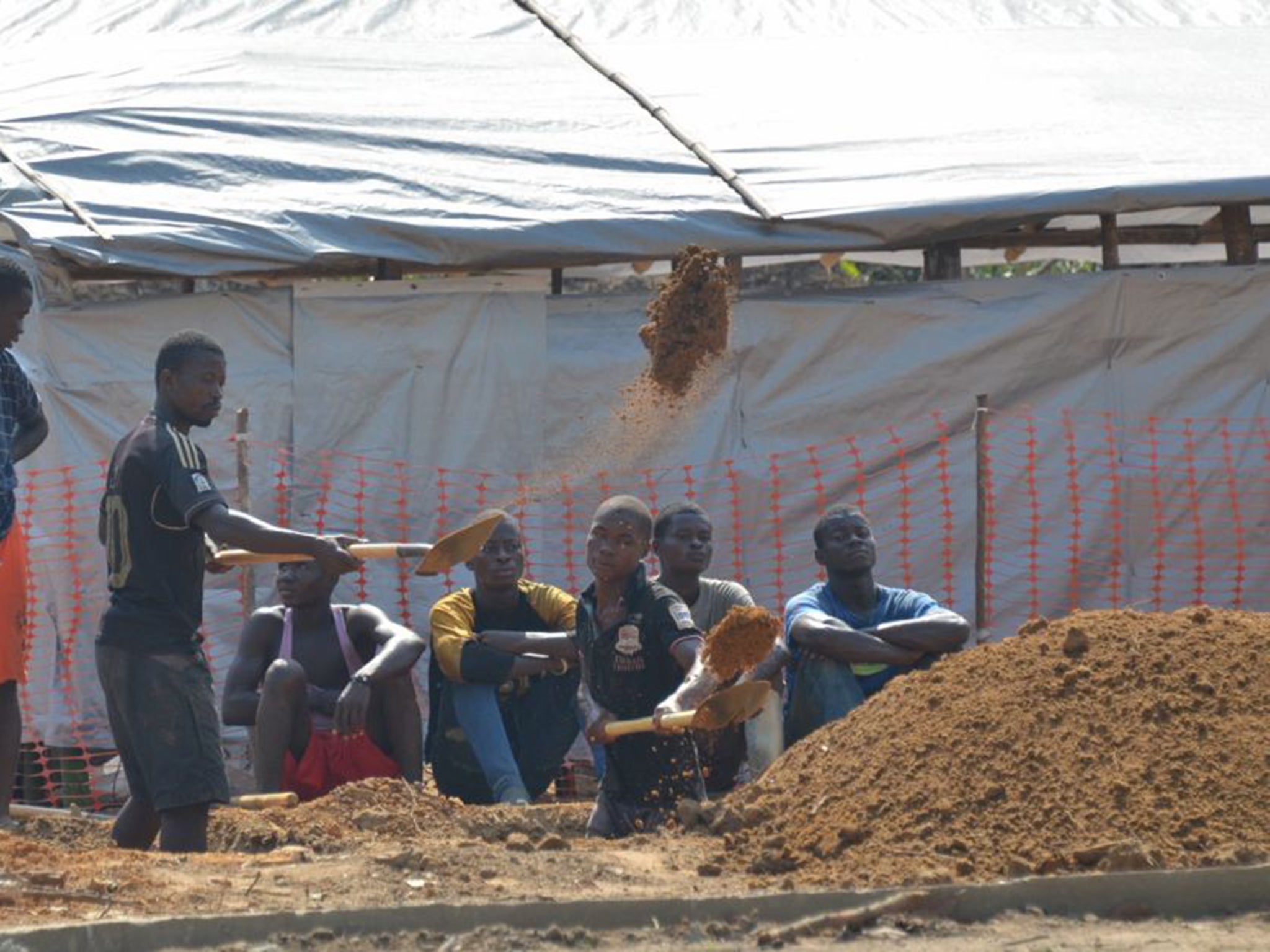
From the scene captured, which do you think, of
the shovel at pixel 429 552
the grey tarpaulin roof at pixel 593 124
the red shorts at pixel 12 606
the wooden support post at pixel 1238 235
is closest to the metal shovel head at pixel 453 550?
the shovel at pixel 429 552

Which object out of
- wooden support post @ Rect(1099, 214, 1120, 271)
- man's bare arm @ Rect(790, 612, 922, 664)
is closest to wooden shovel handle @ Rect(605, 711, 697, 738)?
man's bare arm @ Rect(790, 612, 922, 664)

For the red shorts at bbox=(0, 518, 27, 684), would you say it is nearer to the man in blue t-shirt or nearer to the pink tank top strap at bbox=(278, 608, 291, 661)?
the pink tank top strap at bbox=(278, 608, 291, 661)

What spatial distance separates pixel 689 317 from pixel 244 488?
79.8 inches

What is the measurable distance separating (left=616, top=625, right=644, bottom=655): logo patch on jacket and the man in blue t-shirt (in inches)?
38.7

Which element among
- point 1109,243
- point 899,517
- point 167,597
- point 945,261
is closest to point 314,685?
point 167,597

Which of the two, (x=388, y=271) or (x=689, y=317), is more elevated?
(x=388, y=271)

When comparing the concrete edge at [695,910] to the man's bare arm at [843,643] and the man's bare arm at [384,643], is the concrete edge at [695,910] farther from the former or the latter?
the man's bare arm at [384,643]

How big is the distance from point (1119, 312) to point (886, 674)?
260 centimetres

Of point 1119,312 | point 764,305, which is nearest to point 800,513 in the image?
point 764,305

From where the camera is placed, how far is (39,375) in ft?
31.6

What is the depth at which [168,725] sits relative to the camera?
6398 mm

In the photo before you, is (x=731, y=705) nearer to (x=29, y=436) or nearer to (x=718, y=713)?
(x=718, y=713)

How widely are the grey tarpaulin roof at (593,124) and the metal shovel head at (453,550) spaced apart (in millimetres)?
2279

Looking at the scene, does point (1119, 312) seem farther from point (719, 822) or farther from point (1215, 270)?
point (719, 822)
